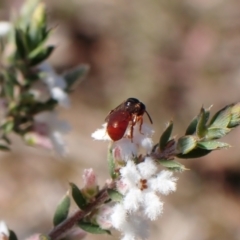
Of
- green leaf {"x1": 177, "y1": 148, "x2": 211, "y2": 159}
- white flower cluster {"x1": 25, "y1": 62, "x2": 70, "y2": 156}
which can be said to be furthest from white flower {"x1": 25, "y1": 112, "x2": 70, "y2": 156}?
green leaf {"x1": 177, "y1": 148, "x2": 211, "y2": 159}

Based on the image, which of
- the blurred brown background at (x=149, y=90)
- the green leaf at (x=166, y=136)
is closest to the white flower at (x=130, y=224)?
the green leaf at (x=166, y=136)

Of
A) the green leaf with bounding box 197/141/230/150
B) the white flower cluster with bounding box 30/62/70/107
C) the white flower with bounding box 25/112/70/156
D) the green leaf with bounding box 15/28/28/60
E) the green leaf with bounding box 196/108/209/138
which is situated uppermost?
the green leaf with bounding box 15/28/28/60

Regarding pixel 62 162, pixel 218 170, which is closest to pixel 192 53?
pixel 218 170

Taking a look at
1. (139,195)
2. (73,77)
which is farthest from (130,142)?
(73,77)

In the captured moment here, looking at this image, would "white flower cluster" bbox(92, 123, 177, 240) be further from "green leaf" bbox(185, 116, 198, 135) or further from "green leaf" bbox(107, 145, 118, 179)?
"green leaf" bbox(185, 116, 198, 135)

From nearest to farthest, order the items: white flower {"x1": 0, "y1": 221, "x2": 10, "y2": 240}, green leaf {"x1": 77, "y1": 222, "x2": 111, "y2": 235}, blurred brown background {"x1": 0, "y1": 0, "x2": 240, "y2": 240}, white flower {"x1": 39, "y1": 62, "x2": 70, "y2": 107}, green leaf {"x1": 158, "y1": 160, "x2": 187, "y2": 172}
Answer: green leaf {"x1": 158, "y1": 160, "x2": 187, "y2": 172} → green leaf {"x1": 77, "y1": 222, "x2": 111, "y2": 235} → white flower {"x1": 0, "y1": 221, "x2": 10, "y2": 240} → white flower {"x1": 39, "y1": 62, "x2": 70, "y2": 107} → blurred brown background {"x1": 0, "y1": 0, "x2": 240, "y2": 240}

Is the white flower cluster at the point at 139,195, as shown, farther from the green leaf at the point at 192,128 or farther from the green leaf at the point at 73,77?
the green leaf at the point at 73,77
